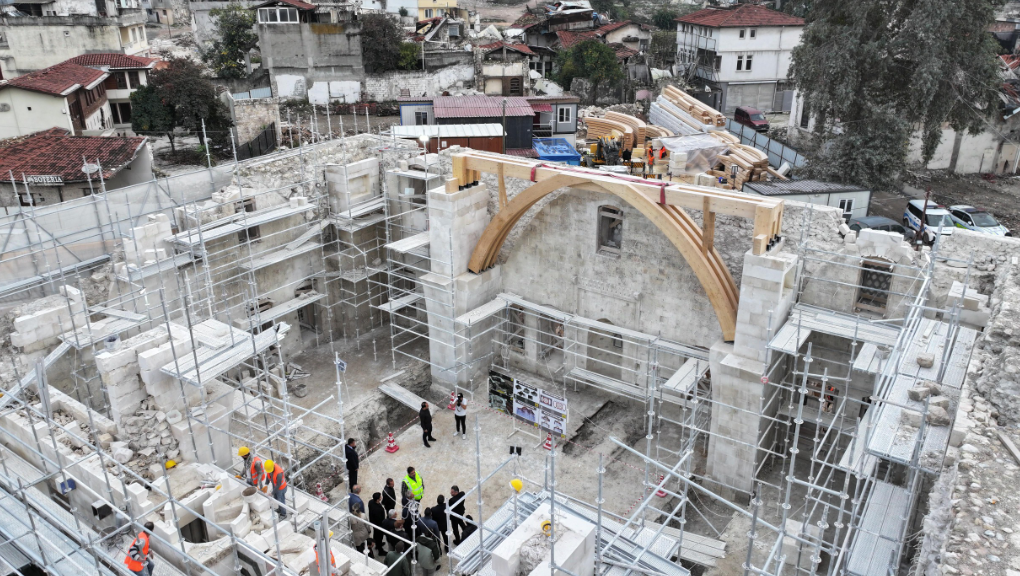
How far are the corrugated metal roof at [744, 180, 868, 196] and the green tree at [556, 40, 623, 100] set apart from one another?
79.3 ft

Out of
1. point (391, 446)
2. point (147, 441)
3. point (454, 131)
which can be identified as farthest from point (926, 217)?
point (147, 441)

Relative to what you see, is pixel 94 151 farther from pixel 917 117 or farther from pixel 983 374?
pixel 917 117

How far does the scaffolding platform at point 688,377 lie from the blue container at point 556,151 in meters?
13.7

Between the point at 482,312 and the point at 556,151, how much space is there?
12.3 m

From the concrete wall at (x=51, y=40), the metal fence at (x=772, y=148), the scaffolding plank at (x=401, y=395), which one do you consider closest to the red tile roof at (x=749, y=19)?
the metal fence at (x=772, y=148)

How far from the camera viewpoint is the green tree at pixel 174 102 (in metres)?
32.0

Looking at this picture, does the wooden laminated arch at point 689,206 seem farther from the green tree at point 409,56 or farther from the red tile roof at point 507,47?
the red tile roof at point 507,47

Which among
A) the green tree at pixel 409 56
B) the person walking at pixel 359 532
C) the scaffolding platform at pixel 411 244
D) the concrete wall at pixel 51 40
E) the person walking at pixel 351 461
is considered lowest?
the person walking at pixel 359 532

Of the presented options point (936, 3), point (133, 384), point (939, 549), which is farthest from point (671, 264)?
point (936, 3)

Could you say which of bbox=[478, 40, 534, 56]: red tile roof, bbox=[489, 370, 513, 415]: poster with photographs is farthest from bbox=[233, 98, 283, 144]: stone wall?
bbox=[478, 40, 534, 56]: red tile roof

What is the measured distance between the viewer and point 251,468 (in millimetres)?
12750

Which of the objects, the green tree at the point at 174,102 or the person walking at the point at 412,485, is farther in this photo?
the green tree at the point at 174,102

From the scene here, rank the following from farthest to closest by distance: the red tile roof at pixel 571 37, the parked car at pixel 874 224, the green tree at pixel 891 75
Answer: the red tile roof at pixel 571 37
the green tree at pixel 891 75
the parked car at pixel 874 224

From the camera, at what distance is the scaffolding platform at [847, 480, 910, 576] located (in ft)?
30.1
